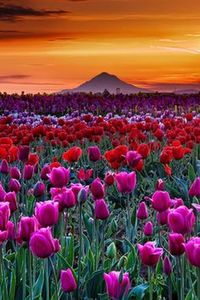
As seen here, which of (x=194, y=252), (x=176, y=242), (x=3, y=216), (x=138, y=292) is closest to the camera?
(x=194, y=252)

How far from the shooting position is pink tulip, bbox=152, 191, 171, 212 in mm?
3664

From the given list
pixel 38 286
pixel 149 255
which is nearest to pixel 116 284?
pixel 149 255

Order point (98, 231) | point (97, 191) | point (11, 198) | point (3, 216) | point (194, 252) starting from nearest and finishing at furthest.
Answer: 1. point (194, 252)
2. point (3, 216)
3. point (97, 191)
4. point (11, 198)
5. point (98, 231)

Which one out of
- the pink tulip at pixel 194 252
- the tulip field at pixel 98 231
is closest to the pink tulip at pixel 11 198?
the tulip field at pixel 98 231

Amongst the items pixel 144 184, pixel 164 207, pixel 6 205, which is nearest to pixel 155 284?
pixel 164 207

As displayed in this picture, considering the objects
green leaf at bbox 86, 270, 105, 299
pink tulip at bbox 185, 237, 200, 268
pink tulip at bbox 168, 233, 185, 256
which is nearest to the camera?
pink tulip at bbox 185, 237, 200, 268

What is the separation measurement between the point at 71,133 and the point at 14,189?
13.8 feet

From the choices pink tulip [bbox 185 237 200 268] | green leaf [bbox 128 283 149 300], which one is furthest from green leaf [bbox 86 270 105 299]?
pink tulip [bbox 185 237 200 268]

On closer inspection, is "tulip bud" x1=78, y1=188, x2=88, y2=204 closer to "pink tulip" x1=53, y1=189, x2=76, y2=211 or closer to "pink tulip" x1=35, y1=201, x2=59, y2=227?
"pink tulip" x1=53, y1=189, x2=76, y2=211

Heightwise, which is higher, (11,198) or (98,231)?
(11,198)

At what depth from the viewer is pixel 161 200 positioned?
368 cm

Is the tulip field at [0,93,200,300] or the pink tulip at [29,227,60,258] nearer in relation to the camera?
the pink tulip at [29,227,60,258]

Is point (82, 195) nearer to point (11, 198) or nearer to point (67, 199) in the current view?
point (67, 199)

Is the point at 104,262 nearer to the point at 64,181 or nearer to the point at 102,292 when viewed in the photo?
the point at 102,292
